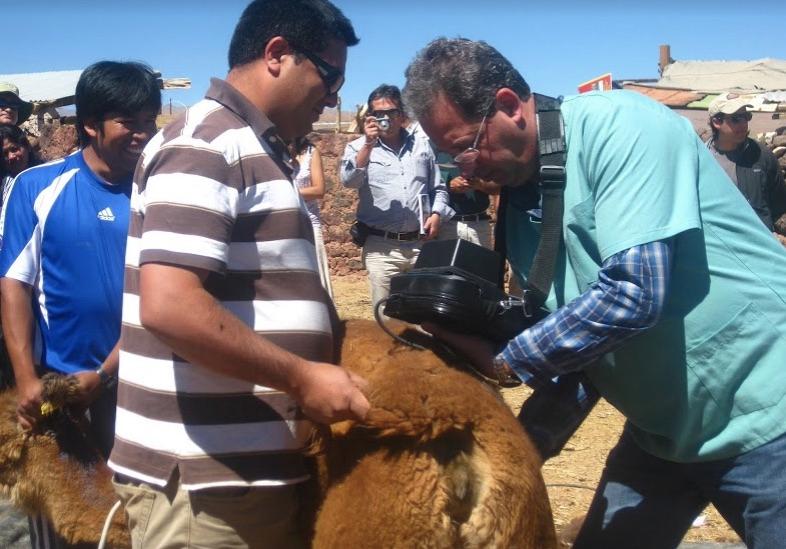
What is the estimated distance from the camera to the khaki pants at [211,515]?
2209 millimetres

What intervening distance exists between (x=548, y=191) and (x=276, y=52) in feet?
2.78

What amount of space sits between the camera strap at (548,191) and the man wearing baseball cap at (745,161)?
585 centimetres

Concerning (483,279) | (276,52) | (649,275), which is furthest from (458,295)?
(276,52)

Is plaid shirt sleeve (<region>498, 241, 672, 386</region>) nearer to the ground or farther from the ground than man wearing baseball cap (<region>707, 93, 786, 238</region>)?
farther from the ground

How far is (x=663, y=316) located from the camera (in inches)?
95.7

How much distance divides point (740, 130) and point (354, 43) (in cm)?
631

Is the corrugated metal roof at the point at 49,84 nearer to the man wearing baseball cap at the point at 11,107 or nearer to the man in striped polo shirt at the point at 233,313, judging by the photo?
the man wearing baseball cap at the point at 11,107

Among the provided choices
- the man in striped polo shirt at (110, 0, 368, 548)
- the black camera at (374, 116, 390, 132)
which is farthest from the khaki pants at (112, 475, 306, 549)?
the black camera at (374, 116, 390, 132)

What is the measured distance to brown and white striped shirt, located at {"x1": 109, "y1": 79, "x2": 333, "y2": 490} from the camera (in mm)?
2080

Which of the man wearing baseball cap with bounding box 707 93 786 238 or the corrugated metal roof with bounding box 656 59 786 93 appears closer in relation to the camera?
the man wearing baseball cap with bounding box 707 93 786 238

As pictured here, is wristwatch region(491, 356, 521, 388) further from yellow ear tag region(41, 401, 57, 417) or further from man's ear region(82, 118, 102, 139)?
man's ear region(82, 118, 102, 139)

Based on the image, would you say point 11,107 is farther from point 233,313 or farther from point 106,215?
point 233,313

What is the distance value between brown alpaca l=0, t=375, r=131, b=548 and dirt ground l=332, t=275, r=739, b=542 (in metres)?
1.61

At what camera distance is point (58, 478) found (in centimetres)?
299
